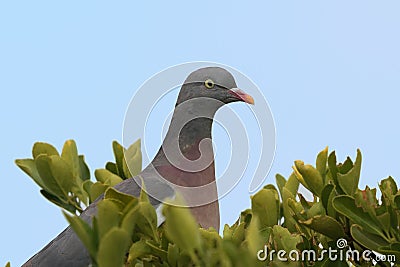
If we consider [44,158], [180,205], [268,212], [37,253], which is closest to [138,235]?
[268,212]

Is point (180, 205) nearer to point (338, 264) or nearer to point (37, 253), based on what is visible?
point (338, 264)

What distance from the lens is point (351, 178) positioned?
2072 mm

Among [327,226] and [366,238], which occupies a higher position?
[327,226]

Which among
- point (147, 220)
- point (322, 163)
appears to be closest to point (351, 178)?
point (322, 163)

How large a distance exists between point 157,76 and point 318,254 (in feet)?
3.04

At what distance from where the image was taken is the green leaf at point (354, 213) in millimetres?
1933

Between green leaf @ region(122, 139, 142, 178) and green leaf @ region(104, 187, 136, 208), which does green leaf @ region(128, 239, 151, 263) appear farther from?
green leaf @ region(122, 139, 142, 178)

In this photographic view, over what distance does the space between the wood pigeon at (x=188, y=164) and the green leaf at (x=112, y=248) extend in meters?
1.95

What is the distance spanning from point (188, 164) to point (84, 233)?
99.6 inches

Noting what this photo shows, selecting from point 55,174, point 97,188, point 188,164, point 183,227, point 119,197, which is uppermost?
point 55,174

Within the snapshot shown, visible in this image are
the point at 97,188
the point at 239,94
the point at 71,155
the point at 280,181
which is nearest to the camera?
the point at 97,188

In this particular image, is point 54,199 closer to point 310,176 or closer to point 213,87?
point 213,87

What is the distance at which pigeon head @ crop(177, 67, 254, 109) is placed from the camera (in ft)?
12.0

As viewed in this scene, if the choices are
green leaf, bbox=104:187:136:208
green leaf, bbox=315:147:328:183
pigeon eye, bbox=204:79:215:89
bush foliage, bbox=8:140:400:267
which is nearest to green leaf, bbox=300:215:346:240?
bush foliage, bbox=8:140:400:267
